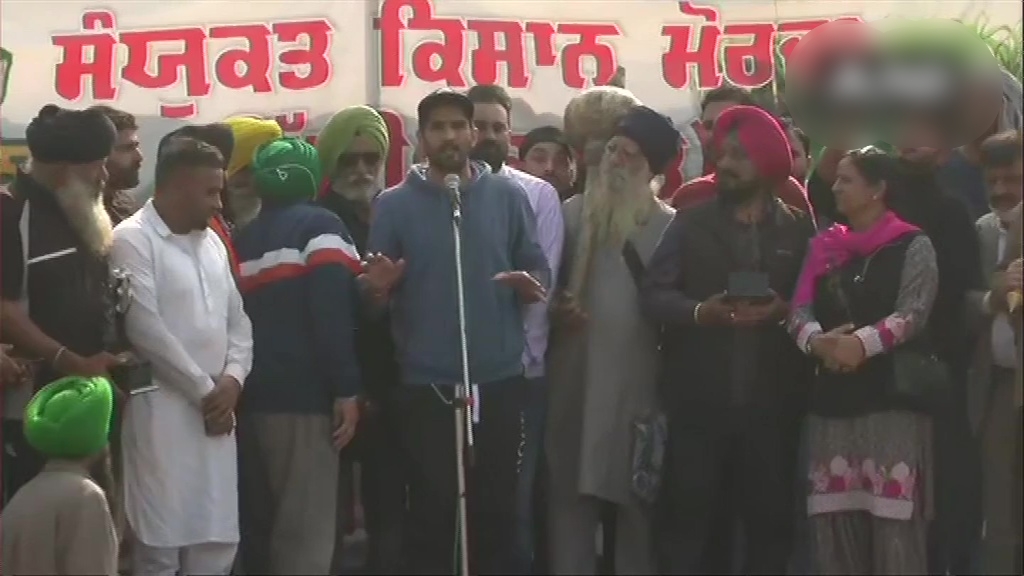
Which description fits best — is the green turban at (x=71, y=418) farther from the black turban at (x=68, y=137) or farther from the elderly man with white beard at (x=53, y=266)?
the black turban at (x=68, y=137)

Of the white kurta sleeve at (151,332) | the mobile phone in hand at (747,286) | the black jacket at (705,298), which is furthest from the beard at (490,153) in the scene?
the white kurta sleeve at (151,332)

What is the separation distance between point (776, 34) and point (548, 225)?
48.3 inches

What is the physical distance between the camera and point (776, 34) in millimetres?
6578

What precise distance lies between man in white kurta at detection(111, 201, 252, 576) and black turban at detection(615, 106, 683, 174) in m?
1.48

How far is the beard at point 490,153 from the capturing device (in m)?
6.27

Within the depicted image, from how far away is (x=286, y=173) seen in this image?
5.82 meters

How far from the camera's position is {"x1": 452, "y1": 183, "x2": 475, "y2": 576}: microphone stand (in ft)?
18.6

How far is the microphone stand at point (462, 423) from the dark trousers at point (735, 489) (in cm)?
65

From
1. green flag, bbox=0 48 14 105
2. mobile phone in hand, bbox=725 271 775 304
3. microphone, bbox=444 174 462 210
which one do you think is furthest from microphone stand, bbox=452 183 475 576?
green flag, bbox=0 48 14 105

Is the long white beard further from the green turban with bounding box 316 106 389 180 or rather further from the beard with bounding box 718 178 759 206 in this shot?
the green turban with bounding box 316 106 389 180

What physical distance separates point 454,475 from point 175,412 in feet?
3.00

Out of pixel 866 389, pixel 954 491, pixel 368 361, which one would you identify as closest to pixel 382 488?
pixel 368 361

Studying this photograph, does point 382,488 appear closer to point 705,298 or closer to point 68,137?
point 705,298

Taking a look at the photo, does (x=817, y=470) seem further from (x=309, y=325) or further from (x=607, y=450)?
(x=309, y=325)
